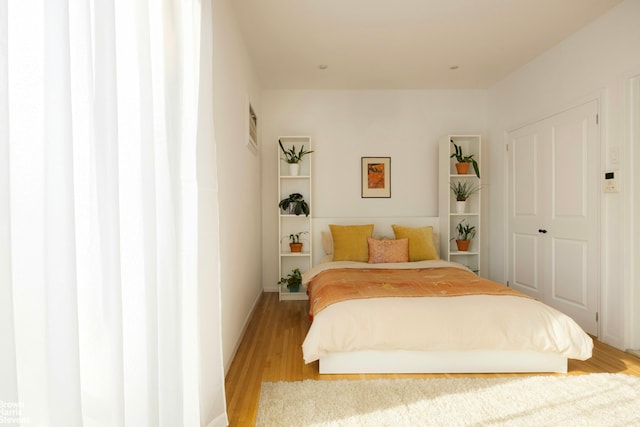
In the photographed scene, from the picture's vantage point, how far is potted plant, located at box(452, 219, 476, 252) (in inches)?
172

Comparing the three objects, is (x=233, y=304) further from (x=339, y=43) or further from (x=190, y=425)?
(x=339, y=43)

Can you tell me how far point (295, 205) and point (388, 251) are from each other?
1272mm

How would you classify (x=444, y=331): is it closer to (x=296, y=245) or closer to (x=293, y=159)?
(x=296, y=245)

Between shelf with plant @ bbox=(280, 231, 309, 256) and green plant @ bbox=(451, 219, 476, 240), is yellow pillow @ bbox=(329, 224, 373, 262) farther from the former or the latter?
green plant @ bbox=(451, 219, 476, 240)

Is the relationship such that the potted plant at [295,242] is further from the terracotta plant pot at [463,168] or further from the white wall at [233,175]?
the terracotta plant pot at [463,168]

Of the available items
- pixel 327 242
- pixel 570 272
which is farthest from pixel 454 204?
pixel 327 242

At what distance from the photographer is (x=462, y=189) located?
4.47 m

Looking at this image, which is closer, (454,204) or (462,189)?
(462,189)

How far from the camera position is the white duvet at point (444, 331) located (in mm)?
2268

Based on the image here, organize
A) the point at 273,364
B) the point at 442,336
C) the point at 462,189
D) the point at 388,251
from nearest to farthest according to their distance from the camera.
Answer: the point at 442,336 → the point at 273,364 → the point at 388,251 → the point at 462,189

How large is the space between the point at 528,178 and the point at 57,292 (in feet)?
14.2

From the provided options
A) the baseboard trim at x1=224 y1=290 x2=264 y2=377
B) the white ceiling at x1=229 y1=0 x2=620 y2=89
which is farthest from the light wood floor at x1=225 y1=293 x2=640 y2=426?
the white ceiling at x1=229 y1=0 x2=620 y2=89

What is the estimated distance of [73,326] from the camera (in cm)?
67

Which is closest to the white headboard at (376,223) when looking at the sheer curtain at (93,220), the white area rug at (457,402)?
the white area rug at (457,402)
